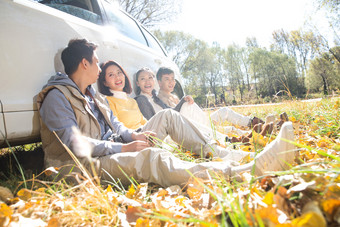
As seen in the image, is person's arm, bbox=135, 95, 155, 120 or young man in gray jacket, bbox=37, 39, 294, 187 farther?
person's arm, bbox=135, 95, 155, 120

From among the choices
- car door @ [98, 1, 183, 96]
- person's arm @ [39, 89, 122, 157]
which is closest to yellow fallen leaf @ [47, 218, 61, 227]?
person's arm @ [39, 89, 122, 157]

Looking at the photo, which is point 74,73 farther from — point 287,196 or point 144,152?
point 287,196

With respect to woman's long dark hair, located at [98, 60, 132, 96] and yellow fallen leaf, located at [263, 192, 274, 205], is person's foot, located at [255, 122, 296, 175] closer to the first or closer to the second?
yellow fallen leaf, located at [263, 192, 274, 205]

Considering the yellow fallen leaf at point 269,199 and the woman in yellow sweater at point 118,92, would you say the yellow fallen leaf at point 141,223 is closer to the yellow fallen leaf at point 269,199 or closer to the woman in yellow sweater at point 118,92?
the yellow fallen leaf at point 269,199

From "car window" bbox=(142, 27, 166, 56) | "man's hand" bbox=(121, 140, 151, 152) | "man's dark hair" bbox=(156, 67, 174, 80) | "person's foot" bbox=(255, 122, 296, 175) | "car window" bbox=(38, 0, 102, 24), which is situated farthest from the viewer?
"car window" bbox=(142, 27, 166, 56)

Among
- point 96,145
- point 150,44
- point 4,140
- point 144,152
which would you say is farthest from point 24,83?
point 150,44

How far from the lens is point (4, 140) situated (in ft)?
Answer: 4.75

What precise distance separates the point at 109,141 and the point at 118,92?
40.4 inches

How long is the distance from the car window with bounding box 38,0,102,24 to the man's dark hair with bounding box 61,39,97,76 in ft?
2.38

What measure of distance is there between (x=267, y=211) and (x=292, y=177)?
0.96 ft

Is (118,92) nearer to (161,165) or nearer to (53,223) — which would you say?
(161,165)

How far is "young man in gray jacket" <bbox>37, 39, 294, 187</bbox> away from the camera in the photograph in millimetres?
1270

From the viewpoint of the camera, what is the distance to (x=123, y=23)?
325 centimetres

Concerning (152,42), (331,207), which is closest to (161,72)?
(152,42)
